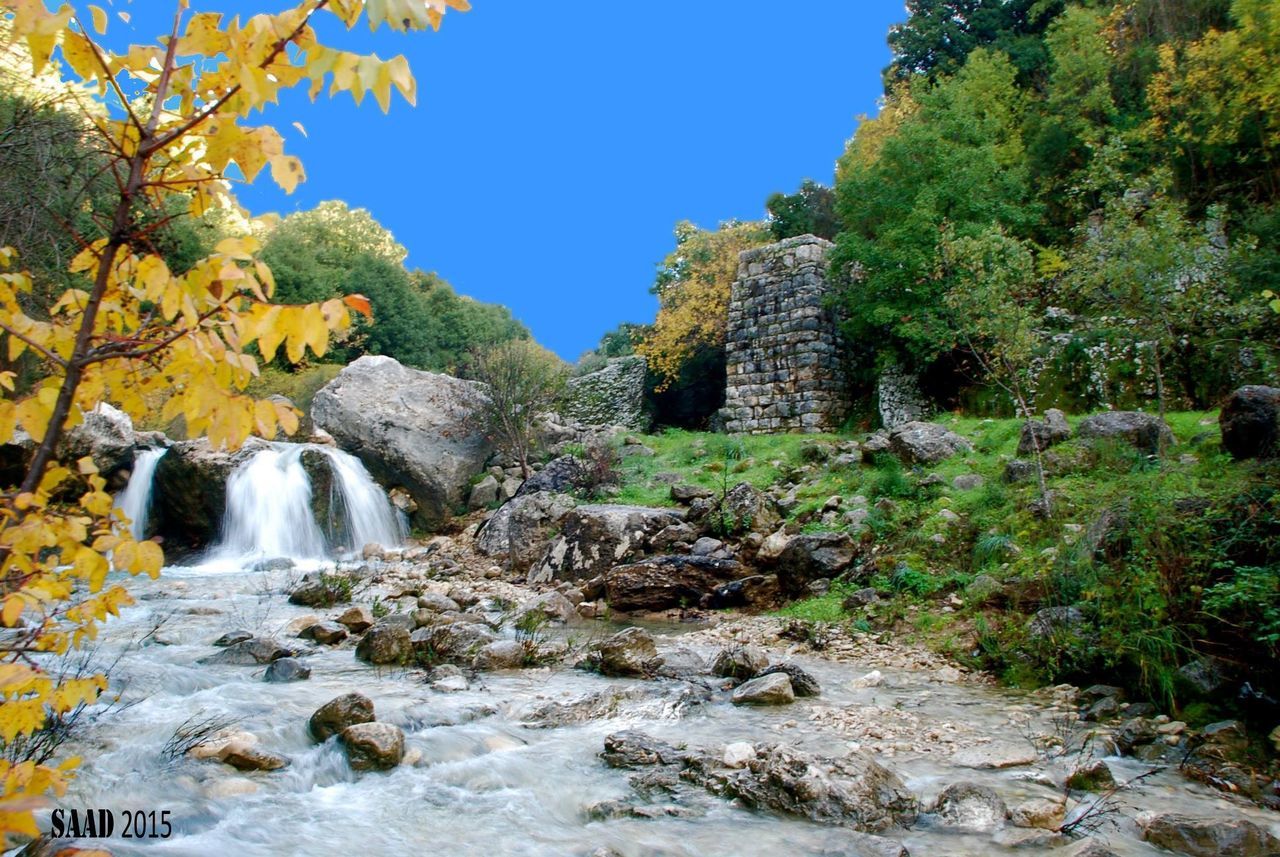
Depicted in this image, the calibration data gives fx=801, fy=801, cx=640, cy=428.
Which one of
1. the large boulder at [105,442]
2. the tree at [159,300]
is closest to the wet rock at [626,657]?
the tree at [159,300]

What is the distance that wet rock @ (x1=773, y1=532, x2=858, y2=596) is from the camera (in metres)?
8.42

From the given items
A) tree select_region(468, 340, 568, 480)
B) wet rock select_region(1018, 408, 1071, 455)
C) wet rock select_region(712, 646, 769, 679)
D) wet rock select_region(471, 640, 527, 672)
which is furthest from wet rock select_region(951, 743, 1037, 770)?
tree select_region(468, 340, 568, 480)

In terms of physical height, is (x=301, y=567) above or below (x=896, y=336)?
below

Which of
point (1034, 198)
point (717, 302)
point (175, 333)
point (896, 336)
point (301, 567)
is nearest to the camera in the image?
point (175, 333)

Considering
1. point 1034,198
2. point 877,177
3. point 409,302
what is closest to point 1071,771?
point 877,177

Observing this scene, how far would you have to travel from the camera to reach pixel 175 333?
4.76ft

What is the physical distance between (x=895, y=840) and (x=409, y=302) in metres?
31.5

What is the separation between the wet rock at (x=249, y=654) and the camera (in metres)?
6.20

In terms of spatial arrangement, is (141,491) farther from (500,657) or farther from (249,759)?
(249,759)

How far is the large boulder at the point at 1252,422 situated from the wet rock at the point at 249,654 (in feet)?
26.1

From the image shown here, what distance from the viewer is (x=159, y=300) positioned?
1429mm

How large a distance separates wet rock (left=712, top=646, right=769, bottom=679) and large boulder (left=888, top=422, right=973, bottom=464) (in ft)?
17.5

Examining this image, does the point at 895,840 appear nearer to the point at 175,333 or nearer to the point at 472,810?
the point at 472,810

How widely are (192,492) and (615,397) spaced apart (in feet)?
38.1
